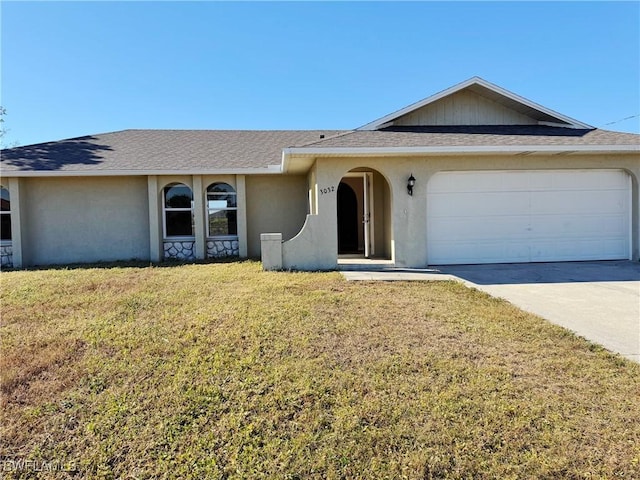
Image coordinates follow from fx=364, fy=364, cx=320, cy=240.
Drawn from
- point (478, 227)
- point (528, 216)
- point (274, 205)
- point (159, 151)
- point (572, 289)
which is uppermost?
point (159, 151)

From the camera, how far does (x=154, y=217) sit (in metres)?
11.6

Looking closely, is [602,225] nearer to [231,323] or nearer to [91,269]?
[231,323]

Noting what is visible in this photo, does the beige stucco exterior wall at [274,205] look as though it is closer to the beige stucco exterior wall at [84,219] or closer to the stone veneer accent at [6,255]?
the beige stucco exterior wall at [84,219]

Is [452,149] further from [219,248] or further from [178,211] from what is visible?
[178,211]

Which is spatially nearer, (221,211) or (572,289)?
(572,289)

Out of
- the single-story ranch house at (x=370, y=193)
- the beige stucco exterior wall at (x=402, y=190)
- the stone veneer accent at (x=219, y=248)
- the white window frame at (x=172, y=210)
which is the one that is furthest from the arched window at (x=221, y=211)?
the beige stucco exterior wall at (x=402, y=190)

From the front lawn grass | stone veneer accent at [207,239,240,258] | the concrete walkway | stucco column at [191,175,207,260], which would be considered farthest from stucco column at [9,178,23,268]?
the concrete walkway

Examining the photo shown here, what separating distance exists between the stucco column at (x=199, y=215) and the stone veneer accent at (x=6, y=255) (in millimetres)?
5607

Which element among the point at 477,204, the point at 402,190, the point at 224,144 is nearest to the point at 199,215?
the point at 224,144

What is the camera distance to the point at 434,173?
30.7 ft

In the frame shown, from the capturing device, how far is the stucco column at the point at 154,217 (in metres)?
11.6

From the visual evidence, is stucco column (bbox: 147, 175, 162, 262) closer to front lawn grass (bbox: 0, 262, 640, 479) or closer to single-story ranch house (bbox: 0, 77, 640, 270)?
single-story ranch house (bbox: 0, 77, 640, 270)

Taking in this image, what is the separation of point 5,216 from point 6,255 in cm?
128

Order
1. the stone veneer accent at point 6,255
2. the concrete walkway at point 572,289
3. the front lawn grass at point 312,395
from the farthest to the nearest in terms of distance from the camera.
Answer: the stone veneer accent at point 6,255 → the concrete walkway at point 572,289 → the front lawn grass at point 312,395
